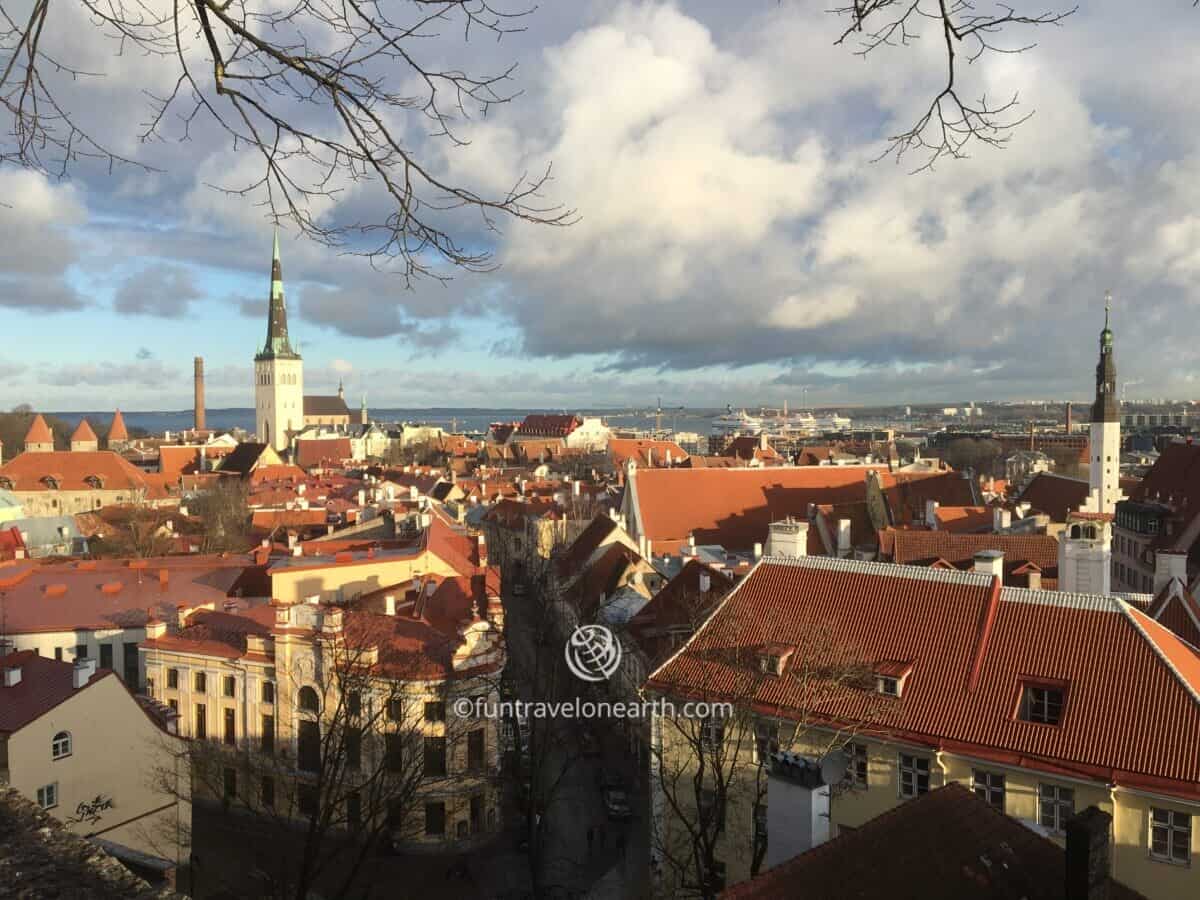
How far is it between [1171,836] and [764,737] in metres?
5.54

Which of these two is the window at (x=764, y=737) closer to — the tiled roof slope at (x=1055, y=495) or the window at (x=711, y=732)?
the window at (x=711, y=732)

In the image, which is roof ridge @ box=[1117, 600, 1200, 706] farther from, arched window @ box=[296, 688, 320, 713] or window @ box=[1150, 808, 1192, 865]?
arched window @ box=[296, 688, 320, 713]

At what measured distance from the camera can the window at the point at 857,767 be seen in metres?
13.8

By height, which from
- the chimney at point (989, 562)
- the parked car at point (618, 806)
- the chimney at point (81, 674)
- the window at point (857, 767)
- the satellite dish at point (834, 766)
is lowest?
the parked car at point (618, 806)

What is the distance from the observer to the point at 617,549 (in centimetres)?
3089

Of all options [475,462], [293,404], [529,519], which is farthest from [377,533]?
[293,404]

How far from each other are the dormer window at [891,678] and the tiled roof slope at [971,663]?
16cm

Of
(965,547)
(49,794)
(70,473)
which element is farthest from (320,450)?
(49,794)

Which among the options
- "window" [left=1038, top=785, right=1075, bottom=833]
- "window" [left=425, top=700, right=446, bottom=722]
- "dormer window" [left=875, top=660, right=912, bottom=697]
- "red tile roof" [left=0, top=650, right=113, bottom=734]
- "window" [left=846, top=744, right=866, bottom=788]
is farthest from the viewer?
"window" [left=425, top=700, right=446, bottom=722]

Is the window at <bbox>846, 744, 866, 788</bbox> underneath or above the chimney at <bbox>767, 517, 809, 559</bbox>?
underneath

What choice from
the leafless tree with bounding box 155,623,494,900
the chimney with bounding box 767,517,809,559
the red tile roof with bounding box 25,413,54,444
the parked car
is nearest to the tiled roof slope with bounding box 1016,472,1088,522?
the chimney with bounding box 767,517,809,559

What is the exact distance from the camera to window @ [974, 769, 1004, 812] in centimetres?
1269

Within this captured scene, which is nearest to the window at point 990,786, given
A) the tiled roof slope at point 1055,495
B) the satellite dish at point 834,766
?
the satellite dish at point 834,766

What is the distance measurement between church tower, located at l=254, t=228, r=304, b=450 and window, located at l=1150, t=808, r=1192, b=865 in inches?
5385
